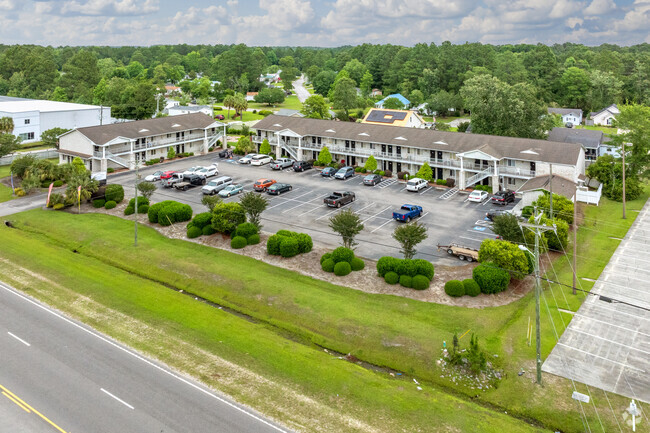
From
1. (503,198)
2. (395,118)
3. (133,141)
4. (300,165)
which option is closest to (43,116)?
(133,141)

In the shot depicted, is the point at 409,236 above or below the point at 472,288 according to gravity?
above

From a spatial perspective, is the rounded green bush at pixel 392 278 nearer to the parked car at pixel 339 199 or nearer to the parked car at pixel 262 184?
the parked car at pixel 339 199

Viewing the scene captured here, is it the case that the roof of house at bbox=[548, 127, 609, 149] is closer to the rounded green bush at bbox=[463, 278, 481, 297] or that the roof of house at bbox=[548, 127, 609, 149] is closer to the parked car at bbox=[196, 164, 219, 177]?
the parked car at bbox=[196, 164, 219, 177]

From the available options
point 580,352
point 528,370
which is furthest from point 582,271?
point 528,370

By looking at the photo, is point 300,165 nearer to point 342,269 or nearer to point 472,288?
point 342,269

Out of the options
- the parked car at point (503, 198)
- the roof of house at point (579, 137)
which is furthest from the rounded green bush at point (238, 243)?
the roof of house at point (579, 137)
